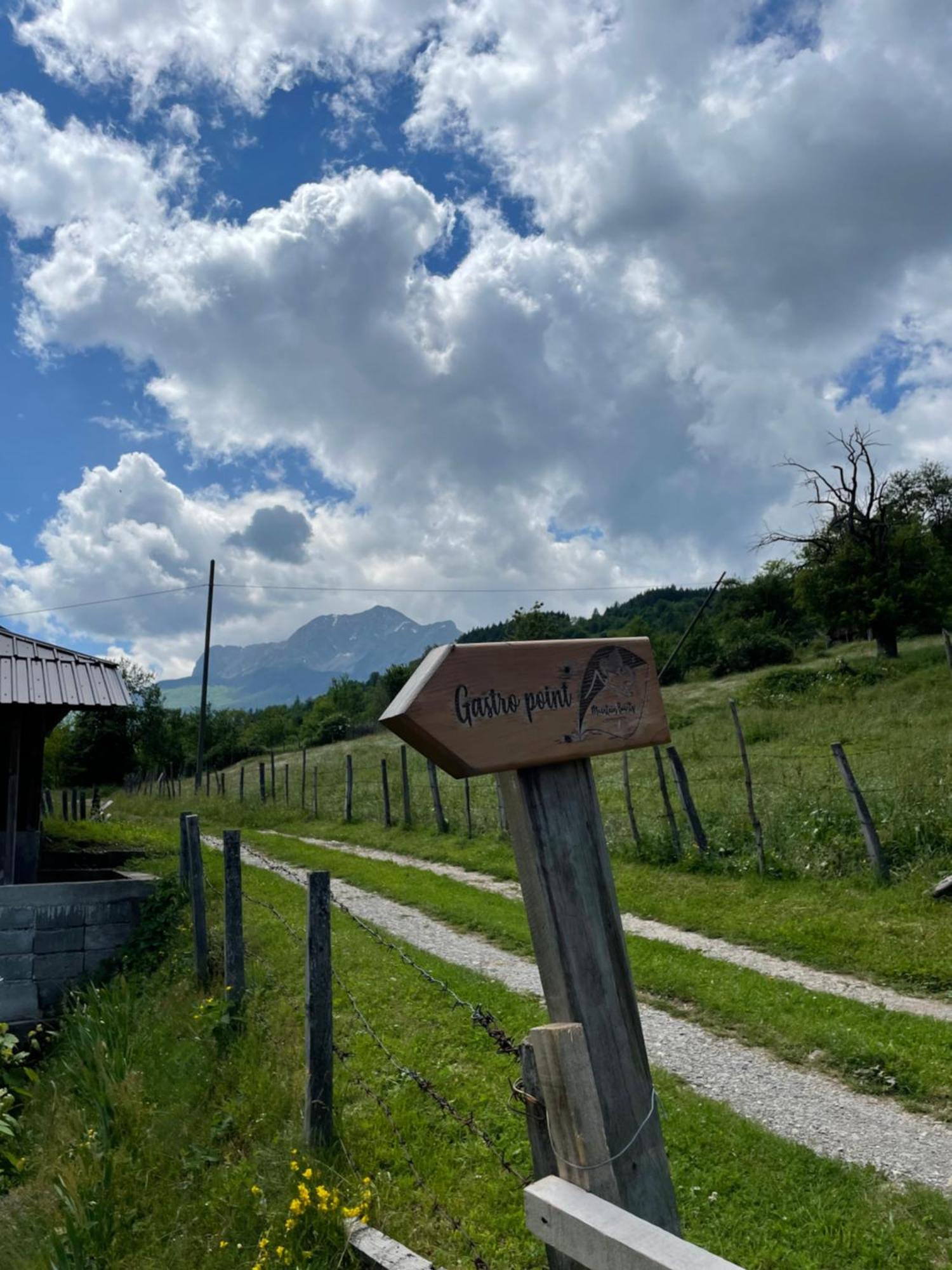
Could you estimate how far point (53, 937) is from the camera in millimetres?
9539

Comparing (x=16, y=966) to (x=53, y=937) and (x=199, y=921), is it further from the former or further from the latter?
(x=199, y=921)

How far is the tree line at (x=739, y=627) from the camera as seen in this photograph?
3453 cm

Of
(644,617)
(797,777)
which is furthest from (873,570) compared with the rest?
(644,617)

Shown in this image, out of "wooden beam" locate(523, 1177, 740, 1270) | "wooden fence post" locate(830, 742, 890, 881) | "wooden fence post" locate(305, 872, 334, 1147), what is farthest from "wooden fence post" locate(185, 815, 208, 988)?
"wooden fence post" locate(830, 742, 890, 881)

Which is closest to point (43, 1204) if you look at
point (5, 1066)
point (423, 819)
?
point (5, 1066)

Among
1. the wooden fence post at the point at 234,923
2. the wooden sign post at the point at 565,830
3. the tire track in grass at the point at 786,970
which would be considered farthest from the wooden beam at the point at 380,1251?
the tire track in grass at the point at 786,970

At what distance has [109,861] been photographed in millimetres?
13227

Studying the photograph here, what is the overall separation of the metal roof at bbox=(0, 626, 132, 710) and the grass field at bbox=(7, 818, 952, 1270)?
4352 mm

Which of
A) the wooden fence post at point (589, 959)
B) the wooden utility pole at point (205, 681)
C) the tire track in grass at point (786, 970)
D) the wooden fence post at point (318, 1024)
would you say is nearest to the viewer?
the wooden fence post at point (589, 959)

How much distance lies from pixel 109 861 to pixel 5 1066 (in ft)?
17.3

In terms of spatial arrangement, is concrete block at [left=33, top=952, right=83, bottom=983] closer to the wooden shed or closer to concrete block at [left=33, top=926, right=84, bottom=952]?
concrete block at [left=33, top=926, right=84, bottom=952]

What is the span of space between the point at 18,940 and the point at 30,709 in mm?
3039

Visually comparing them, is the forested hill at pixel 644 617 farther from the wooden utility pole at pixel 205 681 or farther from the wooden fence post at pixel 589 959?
the wooden fence post at pixel 589 959

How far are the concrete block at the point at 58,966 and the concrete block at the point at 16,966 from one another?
61 millimetres
